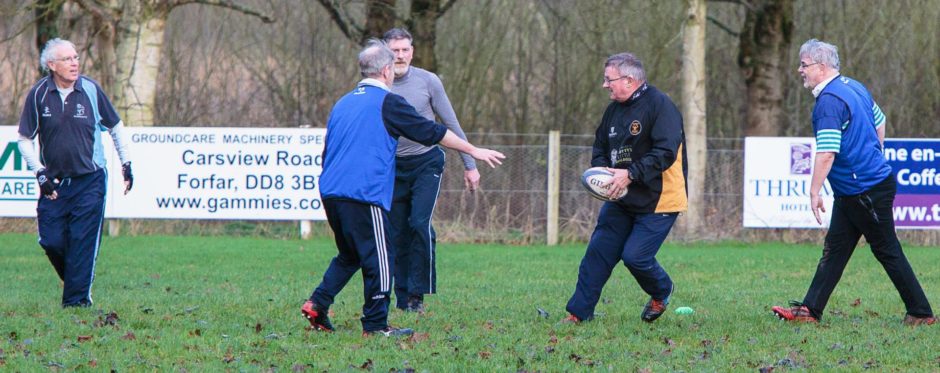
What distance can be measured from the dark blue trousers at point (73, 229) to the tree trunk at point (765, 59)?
13.1m

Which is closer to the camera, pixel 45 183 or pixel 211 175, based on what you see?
pixel 45 183

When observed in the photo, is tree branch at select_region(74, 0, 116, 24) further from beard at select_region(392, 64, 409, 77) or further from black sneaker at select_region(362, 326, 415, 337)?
black sneaker at select_region(362, 326, 415, 337)

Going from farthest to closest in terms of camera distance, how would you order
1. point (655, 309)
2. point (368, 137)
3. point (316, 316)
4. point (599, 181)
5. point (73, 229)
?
point (73, 229)
point (655, 309)
point (599, 181)
point (316, 316)
point (368, 137)

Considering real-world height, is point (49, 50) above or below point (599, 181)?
above

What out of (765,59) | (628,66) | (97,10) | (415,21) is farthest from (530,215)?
(628,66)

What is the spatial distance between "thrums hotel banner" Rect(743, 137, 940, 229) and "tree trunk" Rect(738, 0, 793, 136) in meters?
3.69

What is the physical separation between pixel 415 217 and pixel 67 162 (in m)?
2.38

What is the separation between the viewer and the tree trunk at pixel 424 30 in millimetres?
18016

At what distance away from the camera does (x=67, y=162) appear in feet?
26.5

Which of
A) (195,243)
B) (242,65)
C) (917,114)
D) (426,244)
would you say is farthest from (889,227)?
(242,65)

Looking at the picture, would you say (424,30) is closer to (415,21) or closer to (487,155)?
(415,21)

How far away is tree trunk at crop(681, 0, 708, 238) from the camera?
666 inches

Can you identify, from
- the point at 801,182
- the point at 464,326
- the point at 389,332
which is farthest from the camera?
the point at 801,182

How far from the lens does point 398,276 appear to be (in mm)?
8391
